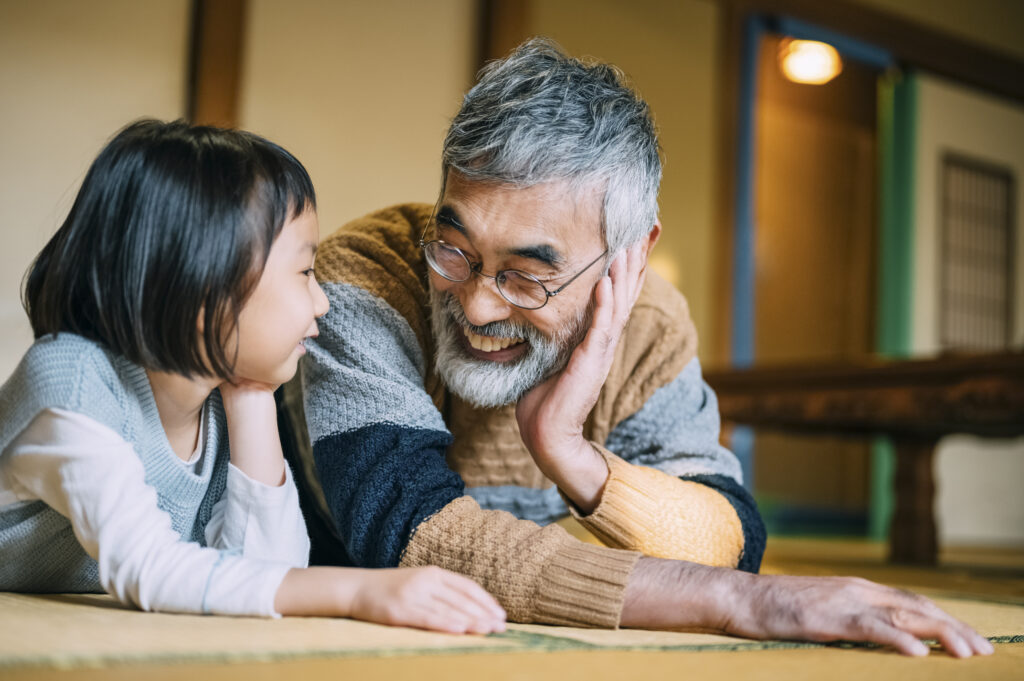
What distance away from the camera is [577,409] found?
147cm

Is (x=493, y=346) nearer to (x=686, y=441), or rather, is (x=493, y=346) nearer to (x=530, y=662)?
(x=686, y=441)

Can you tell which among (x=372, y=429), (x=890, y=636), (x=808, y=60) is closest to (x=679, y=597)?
(x=890, y=636)

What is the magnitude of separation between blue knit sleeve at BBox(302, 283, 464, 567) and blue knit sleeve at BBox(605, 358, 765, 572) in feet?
1.34

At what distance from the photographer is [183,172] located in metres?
1.27

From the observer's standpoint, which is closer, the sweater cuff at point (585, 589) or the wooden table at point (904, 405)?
the sweater cuff at point (585, 589)

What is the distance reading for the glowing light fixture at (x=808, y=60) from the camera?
18.9 feet

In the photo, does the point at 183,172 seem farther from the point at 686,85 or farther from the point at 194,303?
the point at 686,85

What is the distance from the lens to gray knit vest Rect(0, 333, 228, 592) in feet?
3.90

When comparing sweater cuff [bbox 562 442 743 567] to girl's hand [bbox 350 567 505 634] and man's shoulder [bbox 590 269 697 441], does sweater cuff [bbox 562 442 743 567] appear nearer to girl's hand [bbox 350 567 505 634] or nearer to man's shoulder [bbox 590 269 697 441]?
man's shoulder [bbox 590 269 697 441]

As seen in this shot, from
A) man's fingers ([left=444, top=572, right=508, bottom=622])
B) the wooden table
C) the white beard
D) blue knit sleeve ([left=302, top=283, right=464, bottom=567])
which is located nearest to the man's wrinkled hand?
man's fingers ([left=444, top=572, right=508, bottom=622])

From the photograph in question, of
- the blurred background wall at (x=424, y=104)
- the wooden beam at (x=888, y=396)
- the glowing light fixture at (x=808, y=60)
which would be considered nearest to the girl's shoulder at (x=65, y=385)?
the blurred background wall at (x=424, y=104)

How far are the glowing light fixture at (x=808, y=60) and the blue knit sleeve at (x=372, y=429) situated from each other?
4.82 meters

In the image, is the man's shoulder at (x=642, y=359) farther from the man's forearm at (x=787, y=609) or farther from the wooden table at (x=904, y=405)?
the wooden table at (x=904, y=405)

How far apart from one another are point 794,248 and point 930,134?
1202 millimetres
